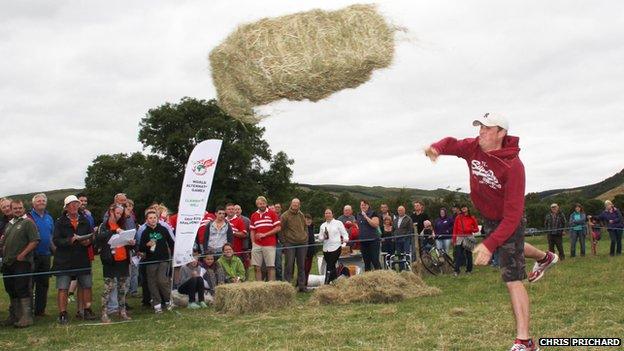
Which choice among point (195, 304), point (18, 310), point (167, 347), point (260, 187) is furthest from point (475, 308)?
point (260, 187)

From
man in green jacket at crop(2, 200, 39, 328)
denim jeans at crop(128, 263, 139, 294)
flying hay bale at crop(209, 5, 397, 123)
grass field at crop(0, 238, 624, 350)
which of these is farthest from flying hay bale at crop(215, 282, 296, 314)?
flying hay bale at crop(209, 5, 397, 123)

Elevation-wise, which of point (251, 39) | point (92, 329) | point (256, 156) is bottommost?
point (92, 329)

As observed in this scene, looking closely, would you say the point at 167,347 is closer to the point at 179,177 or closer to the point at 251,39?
the point at 251,39

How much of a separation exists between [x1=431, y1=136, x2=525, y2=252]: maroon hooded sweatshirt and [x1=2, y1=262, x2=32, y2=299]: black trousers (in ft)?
22.0

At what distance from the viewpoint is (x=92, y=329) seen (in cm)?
889

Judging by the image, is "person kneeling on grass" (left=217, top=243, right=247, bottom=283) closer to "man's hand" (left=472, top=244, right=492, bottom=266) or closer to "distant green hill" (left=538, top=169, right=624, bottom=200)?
"man's hand" (left=472, top=244, right=492, bottom=266)

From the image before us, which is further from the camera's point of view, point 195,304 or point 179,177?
point 179,177

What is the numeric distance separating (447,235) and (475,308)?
746cm

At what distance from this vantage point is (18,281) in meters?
9.70

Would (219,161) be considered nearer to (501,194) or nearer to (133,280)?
(133,280)

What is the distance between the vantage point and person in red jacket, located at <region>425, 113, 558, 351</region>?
527cm

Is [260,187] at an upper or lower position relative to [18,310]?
upper

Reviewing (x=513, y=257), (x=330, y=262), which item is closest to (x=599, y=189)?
(x=330, y=262)

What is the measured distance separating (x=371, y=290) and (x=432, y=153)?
4.64 meters
